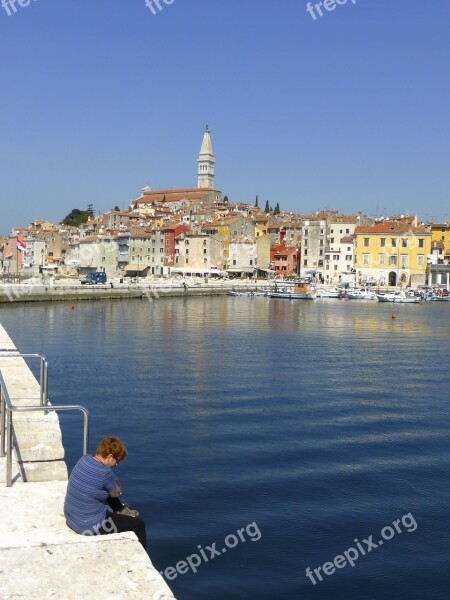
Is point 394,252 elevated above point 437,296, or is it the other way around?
point 394,252

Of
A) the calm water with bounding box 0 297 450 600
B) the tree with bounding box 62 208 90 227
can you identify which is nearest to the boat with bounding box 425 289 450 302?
the calm water with bounding box 0 297 450 600

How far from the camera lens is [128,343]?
36188mm

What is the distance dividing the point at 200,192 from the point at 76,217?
3976 cm

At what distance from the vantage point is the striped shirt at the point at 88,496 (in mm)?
6875

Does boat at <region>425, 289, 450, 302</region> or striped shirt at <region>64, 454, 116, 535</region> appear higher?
striped shirt at <region>64, 454, 116, 535</region>

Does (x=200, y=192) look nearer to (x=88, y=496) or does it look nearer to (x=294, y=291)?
(x=294, y=291)

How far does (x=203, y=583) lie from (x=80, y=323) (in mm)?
40916

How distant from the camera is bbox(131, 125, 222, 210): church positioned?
515 feet

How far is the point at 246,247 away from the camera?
118 meters

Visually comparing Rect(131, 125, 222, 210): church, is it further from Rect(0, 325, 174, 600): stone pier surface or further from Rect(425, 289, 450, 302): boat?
Rect(0, 325, 174, 600): stone pier surface
